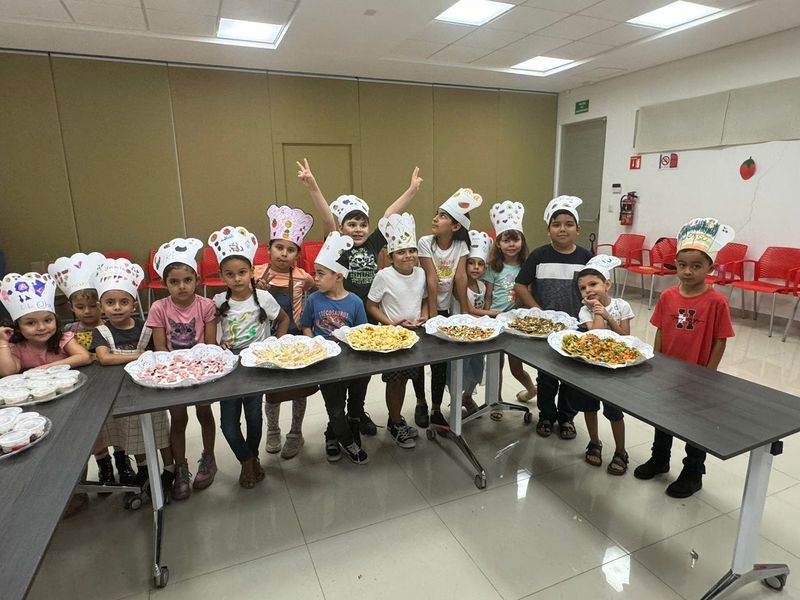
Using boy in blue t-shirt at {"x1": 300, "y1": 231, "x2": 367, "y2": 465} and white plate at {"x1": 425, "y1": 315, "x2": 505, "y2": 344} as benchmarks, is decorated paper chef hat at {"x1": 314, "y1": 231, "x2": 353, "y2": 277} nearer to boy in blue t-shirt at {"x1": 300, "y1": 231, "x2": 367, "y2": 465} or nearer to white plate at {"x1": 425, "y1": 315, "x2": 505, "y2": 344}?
Result: boy in blue t-shirt at {"x1": 300, "y1": 231, "x2": 367, "y2": 465}

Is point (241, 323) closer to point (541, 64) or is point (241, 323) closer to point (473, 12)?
point (473, 12)

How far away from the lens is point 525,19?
441 cm

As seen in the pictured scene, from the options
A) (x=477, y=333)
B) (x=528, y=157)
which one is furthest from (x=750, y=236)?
(x=477, y=333)

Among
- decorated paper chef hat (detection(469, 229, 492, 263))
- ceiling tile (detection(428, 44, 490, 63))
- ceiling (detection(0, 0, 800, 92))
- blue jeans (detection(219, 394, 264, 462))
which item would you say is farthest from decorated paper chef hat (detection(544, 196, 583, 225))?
ceiling tile (detection(428, 44, 490, 63))

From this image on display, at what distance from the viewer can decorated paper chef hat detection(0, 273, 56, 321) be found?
1.92 m

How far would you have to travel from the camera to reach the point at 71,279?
2174mm

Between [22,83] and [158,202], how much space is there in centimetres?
171

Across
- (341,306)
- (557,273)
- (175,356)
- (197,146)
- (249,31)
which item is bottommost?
(175,356)

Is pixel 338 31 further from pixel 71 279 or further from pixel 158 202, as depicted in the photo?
pixel 71 279

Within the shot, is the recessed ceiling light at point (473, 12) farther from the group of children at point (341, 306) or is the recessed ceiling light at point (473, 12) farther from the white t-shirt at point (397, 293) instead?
the white t-shirt at point (397, 293)

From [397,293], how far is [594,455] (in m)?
1.38

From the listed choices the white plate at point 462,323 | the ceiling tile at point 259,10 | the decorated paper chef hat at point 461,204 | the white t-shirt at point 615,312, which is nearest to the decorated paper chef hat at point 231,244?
the white plate at point 462,323

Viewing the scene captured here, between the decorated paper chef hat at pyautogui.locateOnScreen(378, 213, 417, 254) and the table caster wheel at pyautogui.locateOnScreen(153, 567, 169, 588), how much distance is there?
175 cm

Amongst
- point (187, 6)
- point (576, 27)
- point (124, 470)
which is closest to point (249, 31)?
point (187, 6)
